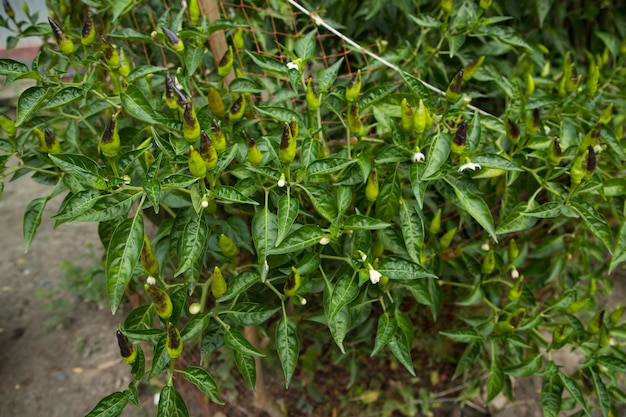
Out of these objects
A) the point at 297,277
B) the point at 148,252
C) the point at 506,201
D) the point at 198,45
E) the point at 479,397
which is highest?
the point at 198,45

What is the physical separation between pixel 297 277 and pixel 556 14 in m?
1.65

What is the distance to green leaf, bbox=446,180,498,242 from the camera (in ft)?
3.56

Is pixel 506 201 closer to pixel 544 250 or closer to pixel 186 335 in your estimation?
pixel 544 250

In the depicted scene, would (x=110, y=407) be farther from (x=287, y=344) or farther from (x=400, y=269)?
(x=400, y=269)

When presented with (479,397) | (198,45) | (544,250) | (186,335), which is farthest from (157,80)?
(479,397)

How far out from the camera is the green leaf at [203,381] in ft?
3.38

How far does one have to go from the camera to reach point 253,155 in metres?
1.06

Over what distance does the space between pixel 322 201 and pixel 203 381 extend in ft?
1.45

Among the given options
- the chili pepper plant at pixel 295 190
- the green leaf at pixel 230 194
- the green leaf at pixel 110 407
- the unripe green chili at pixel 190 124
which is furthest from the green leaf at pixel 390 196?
the green leaf at pixel 110 407

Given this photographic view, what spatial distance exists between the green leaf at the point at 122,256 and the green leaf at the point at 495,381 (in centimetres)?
99

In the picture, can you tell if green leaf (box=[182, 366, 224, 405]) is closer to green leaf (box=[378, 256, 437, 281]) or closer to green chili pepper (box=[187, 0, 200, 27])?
green leaf (box=[378, 256, 437, 281])

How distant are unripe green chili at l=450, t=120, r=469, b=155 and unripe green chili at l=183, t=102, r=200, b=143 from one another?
0.53 metres

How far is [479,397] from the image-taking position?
225 centimetres

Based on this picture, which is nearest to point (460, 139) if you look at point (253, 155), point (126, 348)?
point (253, 155)
